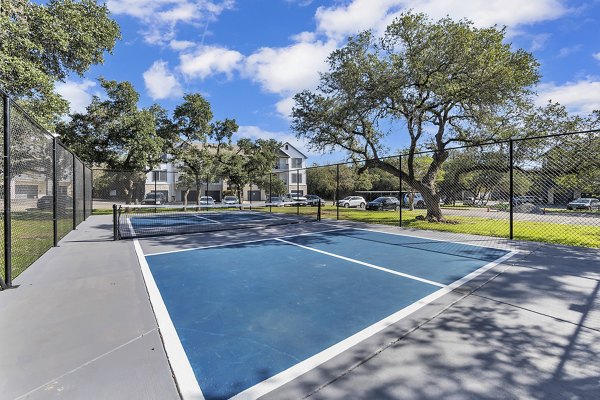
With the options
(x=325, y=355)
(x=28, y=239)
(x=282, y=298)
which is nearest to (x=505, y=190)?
(x=282, y=298)

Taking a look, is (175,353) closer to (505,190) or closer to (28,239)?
(28,239)

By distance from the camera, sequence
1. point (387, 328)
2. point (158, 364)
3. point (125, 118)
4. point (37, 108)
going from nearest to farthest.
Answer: point (158, 364)
point (387, 328)
point (37, 108)
point (125, 118)

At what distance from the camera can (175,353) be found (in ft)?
8.50

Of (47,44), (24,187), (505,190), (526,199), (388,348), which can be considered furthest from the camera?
(526,199)

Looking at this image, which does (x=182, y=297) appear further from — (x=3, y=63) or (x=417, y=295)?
(x=3, y=63)

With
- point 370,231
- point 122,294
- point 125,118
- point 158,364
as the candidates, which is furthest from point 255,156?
Result: point 158,364

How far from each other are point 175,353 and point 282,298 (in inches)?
64.0

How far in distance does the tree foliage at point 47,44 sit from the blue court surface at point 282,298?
766 centimetres

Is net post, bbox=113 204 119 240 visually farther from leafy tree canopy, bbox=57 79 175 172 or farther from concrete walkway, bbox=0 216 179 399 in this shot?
leafy tree canopy, bbox=57 79 175 172

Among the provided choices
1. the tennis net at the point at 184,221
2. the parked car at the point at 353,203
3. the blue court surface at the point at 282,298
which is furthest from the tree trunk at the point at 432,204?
the parked car at the point at 353,203

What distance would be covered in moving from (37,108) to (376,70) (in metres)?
12.9

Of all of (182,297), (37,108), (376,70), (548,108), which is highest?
(376,70)

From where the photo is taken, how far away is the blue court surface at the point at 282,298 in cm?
245

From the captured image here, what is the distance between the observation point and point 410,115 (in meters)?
13.6
